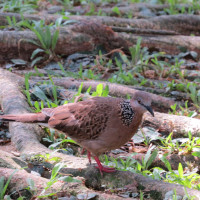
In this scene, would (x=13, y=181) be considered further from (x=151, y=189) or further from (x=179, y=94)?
(x=179, y=94)

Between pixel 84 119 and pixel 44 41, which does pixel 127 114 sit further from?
pixel 44 41

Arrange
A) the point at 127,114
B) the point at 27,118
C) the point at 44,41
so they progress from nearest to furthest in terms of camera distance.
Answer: the point at 127,114 → the point at 27,118 → the point at 44,41

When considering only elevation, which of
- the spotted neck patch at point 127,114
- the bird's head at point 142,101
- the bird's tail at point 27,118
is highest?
the bird's head at point 142,101

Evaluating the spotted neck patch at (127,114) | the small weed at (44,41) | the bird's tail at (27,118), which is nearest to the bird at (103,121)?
the spotted neck patch at (127,114)

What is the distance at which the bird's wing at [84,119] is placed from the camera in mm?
3699

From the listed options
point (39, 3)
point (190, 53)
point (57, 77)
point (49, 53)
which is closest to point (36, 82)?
point (57, 77)

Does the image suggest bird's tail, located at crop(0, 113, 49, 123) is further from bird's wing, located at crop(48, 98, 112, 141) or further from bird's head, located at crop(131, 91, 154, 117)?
bird's head, located at crop(131, 91, 154, 117)

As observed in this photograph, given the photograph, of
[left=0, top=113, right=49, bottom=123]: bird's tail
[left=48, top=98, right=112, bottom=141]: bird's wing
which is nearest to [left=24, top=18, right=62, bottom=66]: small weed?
[left=0, top=113, right=49, bottom=123]: bird's tail

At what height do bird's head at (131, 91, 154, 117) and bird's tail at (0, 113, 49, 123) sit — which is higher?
bird's head at (131, 91, 154, 117)

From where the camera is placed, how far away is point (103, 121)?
369cm

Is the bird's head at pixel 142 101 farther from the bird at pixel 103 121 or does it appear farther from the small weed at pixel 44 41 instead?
the small weed at pixel 44 41

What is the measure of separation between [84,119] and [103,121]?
0.19 m

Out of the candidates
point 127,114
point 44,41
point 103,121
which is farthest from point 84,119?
point 44,41

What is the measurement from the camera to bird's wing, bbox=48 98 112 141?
3.70 meters
